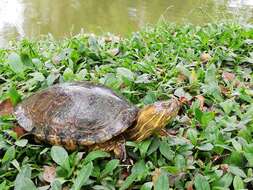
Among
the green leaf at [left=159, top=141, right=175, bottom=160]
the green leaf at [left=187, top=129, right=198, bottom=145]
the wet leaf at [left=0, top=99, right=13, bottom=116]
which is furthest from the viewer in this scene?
the wet leaf at [left=0, top=99, right=13, bottom=116]

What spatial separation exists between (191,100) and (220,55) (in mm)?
634

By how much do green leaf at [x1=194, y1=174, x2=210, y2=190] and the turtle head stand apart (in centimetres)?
26

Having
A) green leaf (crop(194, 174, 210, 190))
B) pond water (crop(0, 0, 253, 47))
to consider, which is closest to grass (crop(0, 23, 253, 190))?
green leaf (crop(194, 174, 210, 190))

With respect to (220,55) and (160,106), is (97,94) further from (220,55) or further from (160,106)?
(220,55)

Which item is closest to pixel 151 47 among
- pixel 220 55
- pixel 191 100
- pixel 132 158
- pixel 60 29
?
pixel 220 55

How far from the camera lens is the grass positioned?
6.11 feet

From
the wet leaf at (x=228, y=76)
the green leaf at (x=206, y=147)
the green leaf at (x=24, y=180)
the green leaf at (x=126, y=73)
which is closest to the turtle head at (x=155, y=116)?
the green leaf at (x=206, y=147)

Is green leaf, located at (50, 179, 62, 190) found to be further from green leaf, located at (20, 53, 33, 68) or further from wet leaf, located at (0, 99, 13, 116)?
green leaf, located at (20, 53, 33, 68)

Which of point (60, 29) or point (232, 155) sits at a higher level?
point (232, 155)

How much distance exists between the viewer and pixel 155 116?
186 cm

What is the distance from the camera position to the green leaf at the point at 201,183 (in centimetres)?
177

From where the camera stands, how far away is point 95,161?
194cm

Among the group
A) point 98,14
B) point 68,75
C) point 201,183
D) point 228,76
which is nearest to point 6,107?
point 68,75

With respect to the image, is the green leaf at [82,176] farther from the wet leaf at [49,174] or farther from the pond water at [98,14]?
the pond water at [98,14]
